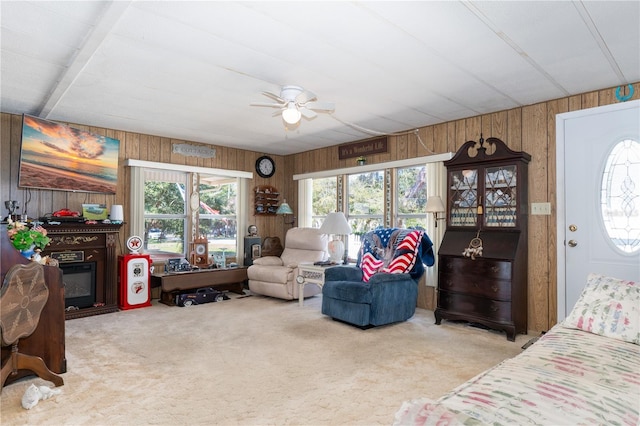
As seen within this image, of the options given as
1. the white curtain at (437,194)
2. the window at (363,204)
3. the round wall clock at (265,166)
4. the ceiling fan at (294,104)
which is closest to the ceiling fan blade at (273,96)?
the ceiling fan at (294,104)

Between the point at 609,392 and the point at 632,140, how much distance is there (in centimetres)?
275

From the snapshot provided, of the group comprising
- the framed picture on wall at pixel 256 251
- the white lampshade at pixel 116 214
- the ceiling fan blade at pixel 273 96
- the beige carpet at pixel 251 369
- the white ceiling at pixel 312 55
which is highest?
the white ceiling at pixel 312 55

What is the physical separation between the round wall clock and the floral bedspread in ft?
17.1

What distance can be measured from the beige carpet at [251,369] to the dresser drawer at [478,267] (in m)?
0.58

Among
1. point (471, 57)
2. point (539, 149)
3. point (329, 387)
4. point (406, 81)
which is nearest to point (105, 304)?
point (329, 387)

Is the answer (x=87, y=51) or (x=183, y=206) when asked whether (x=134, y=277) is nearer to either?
(x=183, y=206)

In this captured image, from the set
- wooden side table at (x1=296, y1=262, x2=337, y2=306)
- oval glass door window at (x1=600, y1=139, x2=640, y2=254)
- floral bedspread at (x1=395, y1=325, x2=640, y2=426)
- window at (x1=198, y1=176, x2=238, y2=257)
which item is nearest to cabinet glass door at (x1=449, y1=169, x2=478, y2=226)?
oval glass door window at (x1=600, y1=139, x2=640, y2=254)

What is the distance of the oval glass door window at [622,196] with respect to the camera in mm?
3131

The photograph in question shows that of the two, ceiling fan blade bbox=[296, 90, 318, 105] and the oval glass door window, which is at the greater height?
ceiling fan blade bbox=[296, 90, 318, 105]

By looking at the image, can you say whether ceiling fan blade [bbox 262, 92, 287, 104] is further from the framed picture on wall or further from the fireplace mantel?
the framed picture on wall

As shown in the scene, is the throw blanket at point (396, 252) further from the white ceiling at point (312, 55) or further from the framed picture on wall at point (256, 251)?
the framed picture on wall at point (256, 251)

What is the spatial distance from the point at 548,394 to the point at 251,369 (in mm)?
2013

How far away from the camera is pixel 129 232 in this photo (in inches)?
195

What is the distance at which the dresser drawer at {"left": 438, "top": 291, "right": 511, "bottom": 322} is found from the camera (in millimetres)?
3455
